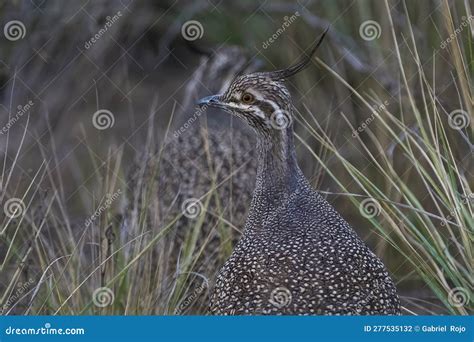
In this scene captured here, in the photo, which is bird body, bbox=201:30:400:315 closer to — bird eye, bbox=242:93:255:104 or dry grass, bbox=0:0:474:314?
bird eye, bbox=242:93:255:104

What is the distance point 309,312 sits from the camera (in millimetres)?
6098

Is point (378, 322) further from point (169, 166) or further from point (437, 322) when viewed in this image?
point (169, 166)

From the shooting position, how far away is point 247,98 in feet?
22.5

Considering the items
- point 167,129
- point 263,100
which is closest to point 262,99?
point 263,100

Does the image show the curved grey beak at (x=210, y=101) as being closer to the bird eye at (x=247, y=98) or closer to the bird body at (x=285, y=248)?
the bird body at (x=285, y=248)

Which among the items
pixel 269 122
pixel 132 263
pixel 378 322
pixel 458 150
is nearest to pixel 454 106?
pixel 458 150

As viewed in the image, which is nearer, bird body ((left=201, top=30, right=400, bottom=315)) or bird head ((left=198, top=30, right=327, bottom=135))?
bird body ((left=201, top=30, right=400, bottom=315))

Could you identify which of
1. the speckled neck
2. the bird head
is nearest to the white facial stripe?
the bird head

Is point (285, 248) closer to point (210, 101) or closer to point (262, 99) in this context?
point (262, 99)

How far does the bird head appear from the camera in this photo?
6.82 m

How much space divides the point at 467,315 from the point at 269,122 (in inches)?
58.9

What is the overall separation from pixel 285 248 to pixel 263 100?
0.91 m

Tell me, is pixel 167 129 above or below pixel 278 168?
below

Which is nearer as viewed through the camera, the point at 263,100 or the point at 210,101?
the point at 263,100
